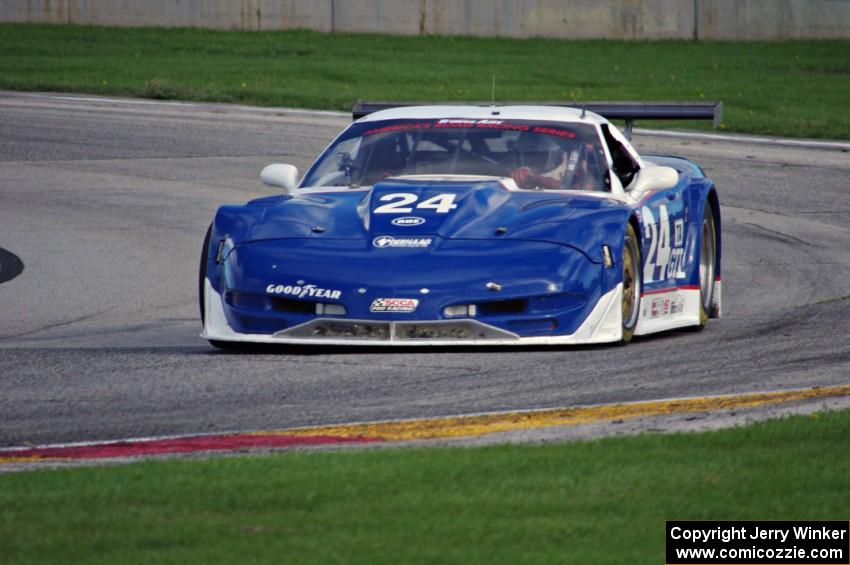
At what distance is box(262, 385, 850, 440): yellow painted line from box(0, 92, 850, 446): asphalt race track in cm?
15

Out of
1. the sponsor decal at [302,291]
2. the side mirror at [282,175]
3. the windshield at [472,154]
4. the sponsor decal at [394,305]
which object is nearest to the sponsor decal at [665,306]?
the windshield at [472,154]

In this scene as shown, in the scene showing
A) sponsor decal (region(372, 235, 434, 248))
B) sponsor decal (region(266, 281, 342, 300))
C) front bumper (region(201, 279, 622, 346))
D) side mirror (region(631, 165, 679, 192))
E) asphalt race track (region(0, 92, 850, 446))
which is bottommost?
asphalt race track (region(0, 92, 850, 446))

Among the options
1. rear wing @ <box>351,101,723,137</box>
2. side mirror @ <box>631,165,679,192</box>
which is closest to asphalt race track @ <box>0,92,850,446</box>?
side mirror @ <box>631,165,679,192</box>

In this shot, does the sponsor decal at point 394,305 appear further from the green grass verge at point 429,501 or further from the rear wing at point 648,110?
the rear wing at point 648,110

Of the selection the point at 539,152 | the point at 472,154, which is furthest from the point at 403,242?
the point at 539,152

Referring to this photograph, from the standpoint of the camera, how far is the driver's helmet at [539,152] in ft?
32.0

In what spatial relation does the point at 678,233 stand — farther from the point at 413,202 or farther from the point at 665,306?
the point at 413,202

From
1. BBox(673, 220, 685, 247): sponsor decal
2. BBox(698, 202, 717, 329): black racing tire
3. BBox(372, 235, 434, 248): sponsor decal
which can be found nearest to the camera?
BBox(372, 235, 434, 248): sponsor decal

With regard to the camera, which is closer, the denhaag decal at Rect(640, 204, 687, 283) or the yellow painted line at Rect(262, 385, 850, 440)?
the yellow painted line at Rect(262, 385, 850, 440)

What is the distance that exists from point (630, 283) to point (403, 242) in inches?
48.4

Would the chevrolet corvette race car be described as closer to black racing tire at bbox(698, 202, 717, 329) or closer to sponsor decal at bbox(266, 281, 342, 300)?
sponsor decal at bbox(266, 281, 342, 300)

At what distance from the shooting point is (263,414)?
6918 millimetres

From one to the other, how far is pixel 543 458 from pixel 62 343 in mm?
4358

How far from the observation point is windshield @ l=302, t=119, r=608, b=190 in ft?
31.9
